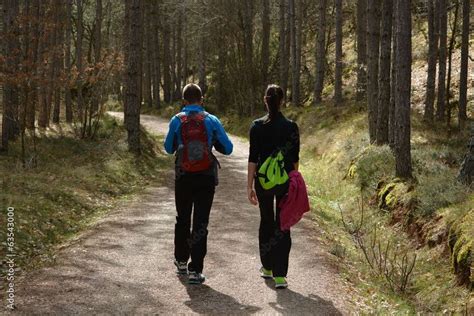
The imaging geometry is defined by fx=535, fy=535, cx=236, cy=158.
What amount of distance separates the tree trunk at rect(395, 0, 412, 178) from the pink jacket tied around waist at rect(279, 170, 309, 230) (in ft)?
16.7

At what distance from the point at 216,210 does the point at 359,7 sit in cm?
1777

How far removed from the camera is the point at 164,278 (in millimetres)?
6098

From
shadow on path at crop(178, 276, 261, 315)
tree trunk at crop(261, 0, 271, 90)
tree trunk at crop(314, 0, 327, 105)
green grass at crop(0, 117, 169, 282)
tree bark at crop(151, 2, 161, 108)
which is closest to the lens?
shadow on path at crop(178, 276, 261, 315)

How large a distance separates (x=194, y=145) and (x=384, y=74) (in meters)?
9.13

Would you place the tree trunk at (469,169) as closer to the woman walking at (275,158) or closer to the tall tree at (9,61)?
the woman walking at (275,158)

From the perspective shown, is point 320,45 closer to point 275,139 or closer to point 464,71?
point 464,71

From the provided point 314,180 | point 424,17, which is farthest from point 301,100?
point 314,180

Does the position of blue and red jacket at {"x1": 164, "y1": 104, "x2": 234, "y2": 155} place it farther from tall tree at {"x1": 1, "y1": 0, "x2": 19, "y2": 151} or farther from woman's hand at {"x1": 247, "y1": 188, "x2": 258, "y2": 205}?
tall tree at {"x1": 1, "y1": 0, "x2": 19, "y2": 151}

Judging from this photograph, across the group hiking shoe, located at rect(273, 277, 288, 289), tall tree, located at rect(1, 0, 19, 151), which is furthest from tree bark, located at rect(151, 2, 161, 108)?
hiking shoe, located at rect(273, 277, 288, 289)

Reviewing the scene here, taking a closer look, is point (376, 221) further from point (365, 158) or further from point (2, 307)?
point (2, 307)

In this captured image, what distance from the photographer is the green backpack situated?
18.5ft

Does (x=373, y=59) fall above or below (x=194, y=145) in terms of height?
above

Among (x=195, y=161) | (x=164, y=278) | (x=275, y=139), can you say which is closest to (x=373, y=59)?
(x=275, y=139)

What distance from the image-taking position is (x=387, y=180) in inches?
428
